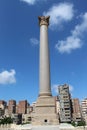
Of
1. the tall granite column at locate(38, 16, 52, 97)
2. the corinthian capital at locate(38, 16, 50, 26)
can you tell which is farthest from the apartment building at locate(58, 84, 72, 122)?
the corinthian capital at locate(38, 16, 50, 26)

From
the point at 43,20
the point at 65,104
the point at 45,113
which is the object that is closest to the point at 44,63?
the point at 45,113

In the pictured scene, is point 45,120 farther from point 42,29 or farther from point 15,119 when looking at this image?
point 15,119

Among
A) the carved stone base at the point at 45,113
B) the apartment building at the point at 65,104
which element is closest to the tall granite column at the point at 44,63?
the carved stone base at the point at 45,113

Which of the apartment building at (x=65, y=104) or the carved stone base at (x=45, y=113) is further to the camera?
the apartment building at (x=65, y=104)

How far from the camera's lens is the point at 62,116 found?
10481cm

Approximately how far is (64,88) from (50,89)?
82508 mm

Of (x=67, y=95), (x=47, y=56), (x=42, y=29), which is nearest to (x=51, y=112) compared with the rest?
(x=47, y=56)

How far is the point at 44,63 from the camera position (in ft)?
116

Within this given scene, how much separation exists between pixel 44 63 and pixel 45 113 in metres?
8.81

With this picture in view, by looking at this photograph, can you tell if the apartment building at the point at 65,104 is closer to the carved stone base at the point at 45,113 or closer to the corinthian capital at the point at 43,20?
the carved stone base at the point at 45,113

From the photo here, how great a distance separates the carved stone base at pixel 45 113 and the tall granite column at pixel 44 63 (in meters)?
1.09

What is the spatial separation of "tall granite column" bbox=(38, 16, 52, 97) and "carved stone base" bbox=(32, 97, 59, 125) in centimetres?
109

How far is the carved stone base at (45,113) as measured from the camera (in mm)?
31286

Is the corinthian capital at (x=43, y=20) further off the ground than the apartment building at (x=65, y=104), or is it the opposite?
the corinthian capital at (x=43, y=20)
